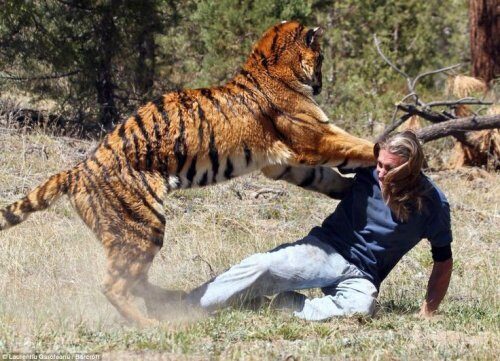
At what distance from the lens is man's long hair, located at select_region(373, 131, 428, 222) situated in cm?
555

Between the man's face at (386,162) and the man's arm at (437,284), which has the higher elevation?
the man's face at (386,162)

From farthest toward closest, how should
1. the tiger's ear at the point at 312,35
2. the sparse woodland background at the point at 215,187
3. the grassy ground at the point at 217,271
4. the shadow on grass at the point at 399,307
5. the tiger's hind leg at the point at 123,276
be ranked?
Result: the tiger's ear at the point at 312,35, the shadow on grass at the point at 399,307, the tiger's hind leg at the point at 123,276, the sparse woodland background at the point at 215,187, the grassy ground at the point at 217,271

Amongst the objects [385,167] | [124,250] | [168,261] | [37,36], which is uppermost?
[37,36]

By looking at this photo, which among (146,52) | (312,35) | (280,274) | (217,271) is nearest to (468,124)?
(312,35)

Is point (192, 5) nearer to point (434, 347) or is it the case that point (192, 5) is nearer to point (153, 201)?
point (153, 201)

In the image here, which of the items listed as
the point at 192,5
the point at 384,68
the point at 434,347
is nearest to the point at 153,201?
the point at 434,347

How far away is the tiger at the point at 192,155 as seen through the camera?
595 centimetres

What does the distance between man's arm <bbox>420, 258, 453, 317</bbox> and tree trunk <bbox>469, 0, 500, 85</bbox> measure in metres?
9.62

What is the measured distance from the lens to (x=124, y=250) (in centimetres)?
590

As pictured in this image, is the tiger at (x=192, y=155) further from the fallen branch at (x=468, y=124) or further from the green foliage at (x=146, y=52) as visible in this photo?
the green foliage at (x=146, y=52)

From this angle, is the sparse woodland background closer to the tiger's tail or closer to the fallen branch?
the tiger's tail

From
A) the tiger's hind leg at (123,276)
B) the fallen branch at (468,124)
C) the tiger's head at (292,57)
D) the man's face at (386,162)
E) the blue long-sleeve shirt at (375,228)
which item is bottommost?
the tiger's hind leg at (123,276)

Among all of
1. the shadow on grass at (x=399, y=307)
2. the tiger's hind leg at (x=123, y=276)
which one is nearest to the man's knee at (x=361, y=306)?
the shadow on grass at (x=399, y=307)

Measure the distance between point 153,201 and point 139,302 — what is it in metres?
0.83
